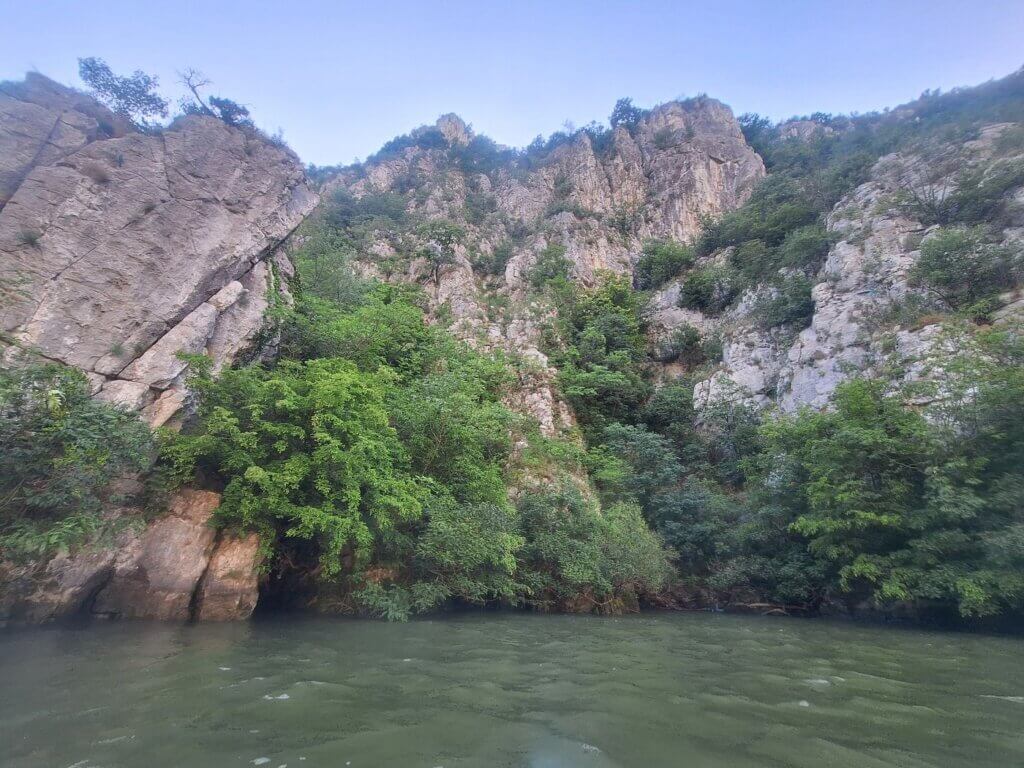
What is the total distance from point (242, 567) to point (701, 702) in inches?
392

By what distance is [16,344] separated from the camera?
10.2 meters

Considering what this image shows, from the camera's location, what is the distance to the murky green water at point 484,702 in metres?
3.54

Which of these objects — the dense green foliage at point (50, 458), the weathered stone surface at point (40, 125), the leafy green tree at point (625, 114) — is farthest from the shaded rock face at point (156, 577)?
the leafy green tree at point (625, 114)

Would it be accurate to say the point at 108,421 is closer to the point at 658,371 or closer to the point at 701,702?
the point at 701,702

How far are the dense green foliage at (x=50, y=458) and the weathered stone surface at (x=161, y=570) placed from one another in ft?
3.60

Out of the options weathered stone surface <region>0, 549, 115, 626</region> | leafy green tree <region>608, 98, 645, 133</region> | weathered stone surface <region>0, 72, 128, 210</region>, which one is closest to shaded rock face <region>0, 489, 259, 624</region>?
weathered stone surface <region>0, 549, 115, 626</region>

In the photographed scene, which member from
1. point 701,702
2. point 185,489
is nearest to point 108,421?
point 185,489

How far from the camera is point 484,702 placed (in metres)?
4.89

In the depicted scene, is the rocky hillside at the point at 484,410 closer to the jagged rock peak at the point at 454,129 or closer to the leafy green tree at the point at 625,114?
the leafy green tree at the point at 625,114

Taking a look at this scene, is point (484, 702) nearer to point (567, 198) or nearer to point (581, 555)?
point (581, 555)

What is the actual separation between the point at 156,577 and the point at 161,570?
0.50ft

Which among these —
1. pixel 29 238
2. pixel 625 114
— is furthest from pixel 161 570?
Answer: pixel 625 114

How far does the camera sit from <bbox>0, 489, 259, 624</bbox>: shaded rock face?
9.18 metres

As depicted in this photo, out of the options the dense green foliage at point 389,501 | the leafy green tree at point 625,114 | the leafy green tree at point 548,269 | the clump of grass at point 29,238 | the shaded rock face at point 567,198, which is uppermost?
the leafy green tree at point 625,114
